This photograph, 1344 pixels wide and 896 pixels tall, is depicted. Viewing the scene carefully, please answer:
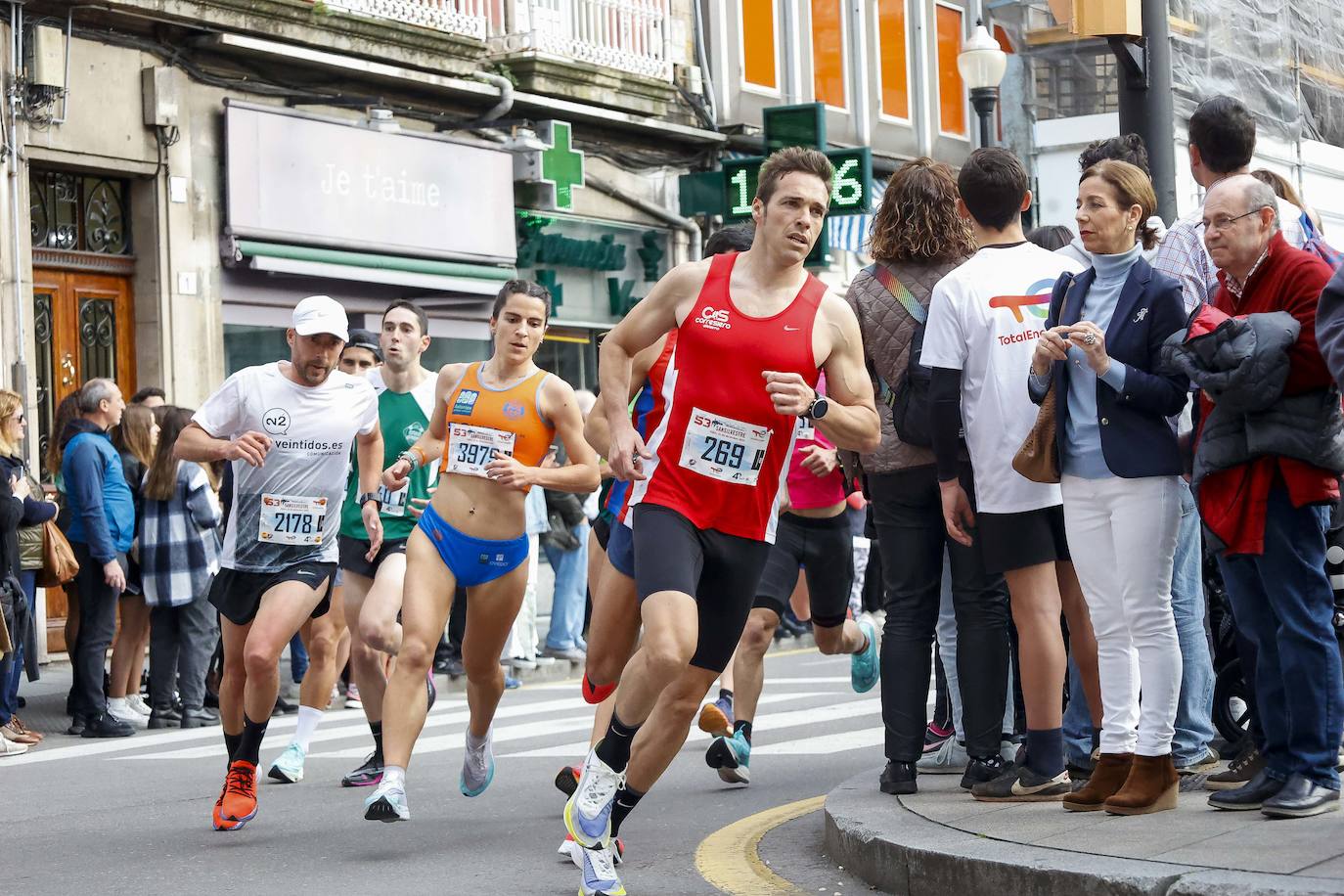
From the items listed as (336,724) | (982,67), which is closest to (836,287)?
(982,67)

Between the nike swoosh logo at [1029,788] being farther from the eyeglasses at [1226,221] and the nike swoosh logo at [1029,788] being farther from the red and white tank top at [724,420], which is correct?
the eyeglasses at [1226,221]

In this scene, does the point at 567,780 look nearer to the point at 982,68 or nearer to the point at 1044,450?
the point at 1044,450

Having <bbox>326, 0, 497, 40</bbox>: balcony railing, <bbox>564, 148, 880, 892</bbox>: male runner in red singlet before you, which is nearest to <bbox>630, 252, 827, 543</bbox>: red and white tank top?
<bbox>564, 148, 880, 892</bbox>: male runner in red singlet

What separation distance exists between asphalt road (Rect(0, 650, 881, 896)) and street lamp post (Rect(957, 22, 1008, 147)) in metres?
7.55

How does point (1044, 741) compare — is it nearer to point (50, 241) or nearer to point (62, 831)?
point (62, 831)

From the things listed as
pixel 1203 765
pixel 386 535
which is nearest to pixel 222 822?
pixel 386 535

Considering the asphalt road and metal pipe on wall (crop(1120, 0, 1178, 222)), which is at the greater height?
metal pipe on wall (crop(1120, 0, 1178, 222))

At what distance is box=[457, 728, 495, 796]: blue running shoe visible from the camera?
793 centimetres

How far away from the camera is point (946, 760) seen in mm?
8133

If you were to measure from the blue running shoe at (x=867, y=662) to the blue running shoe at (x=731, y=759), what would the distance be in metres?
1.10

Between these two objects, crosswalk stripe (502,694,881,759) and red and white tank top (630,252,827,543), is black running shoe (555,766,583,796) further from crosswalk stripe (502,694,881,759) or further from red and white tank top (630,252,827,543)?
crosswalk stripe (502,694,881,759)

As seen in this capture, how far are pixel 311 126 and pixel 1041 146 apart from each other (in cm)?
731

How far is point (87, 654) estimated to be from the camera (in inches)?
493

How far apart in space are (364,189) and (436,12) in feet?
6.70
